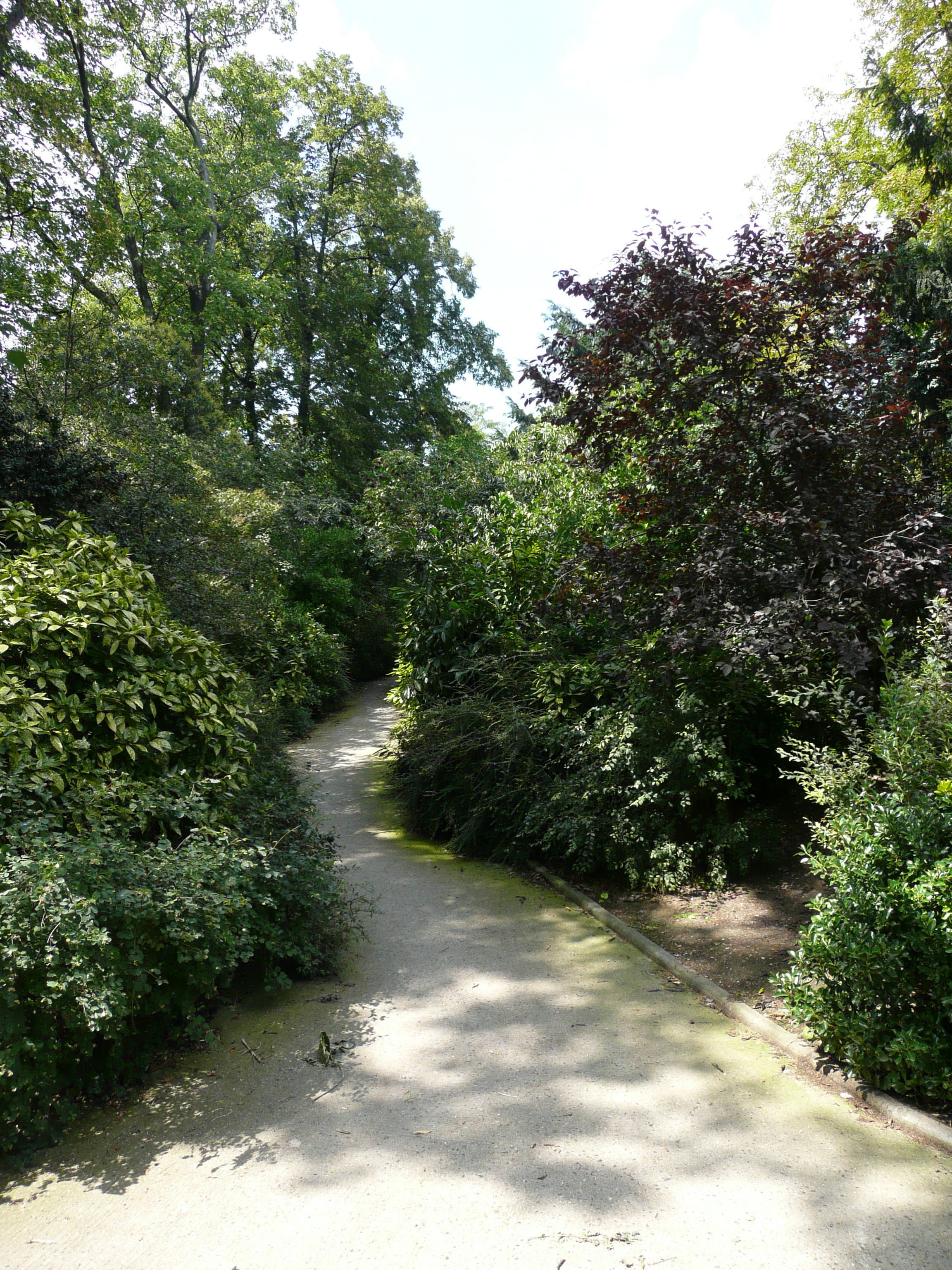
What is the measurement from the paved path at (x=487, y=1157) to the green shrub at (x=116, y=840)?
0.37m

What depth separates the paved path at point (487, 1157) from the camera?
2.62 m

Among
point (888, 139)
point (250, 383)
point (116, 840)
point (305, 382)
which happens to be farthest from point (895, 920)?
point (250, 383)

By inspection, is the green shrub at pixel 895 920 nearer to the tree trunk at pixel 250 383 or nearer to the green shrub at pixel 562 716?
the green shrub at pixel 562 716

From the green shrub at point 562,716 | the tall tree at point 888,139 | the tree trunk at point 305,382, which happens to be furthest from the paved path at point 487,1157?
the tree trunk at point 305,382

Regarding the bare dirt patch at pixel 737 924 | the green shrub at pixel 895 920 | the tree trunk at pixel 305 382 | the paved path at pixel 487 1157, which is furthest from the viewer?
the tree trunk at pixel 305 382

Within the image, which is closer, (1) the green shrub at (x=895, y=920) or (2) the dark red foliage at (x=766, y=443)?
(1) the green shrub at (x=895, y=920)

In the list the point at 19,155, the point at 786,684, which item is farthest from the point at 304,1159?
the point at 19,155

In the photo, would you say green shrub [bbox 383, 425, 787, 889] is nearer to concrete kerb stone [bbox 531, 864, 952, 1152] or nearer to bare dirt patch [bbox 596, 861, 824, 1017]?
bare dirt patch [bbox 596, 861, 824, 1017]

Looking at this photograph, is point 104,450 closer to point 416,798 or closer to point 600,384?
point 416,798

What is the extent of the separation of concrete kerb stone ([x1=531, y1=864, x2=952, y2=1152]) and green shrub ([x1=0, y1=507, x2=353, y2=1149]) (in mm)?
1987

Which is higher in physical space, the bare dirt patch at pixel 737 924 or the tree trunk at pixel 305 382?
the tree trunk at pixel 305 382

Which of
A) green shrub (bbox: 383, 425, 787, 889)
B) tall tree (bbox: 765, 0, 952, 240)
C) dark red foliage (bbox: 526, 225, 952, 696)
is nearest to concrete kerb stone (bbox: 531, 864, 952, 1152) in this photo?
green shrub (bbox: 383, 425, 787, 889)

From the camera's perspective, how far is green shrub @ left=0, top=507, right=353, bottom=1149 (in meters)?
3.17

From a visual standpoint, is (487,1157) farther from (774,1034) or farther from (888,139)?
(888,139)
